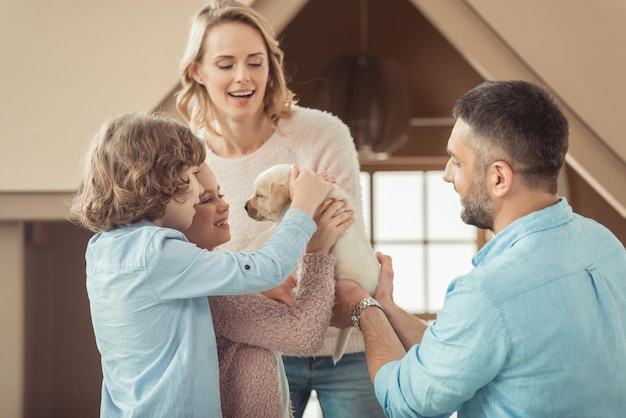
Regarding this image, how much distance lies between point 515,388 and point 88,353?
6.54ft

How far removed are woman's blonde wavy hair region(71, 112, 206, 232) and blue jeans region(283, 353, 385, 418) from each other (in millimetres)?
595

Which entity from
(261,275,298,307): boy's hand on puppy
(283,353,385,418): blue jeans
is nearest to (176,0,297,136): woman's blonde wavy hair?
(261,275,298,307): boy's hand on puppy

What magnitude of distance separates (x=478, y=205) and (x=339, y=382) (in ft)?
2.11

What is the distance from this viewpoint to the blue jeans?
1.87 metres

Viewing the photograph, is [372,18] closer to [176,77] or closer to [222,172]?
[176,77]

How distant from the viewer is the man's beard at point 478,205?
4.70ft

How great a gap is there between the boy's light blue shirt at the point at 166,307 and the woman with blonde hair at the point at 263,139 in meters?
0.46

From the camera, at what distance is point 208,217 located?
1.61m

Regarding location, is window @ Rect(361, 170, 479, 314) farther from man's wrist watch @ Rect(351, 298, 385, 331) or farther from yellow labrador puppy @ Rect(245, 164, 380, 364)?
man's wrist watch @ Rect(351, 298, 385, 331)

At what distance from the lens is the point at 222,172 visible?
75.7 inches

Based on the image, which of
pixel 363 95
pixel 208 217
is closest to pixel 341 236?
pixel 208 217

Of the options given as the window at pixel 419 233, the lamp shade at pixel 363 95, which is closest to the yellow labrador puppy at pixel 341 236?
the lamp shade at pixel 363 95

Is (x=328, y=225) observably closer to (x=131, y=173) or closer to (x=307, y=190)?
(x=307, y=190)

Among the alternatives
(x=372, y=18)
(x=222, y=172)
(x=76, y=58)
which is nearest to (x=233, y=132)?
(x=222, y=172)
